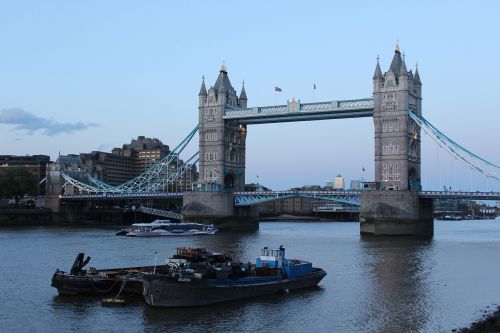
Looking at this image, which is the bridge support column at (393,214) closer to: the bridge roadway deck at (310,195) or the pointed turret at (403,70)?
the bridge roadway deck at (310,195)

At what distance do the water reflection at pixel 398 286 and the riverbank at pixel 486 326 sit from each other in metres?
1.97

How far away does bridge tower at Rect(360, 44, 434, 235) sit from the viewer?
254 feet

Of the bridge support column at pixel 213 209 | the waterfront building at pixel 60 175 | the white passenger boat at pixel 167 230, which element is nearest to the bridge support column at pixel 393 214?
the white passenger boat at pixel 167 230

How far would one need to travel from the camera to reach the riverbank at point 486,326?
968 inches

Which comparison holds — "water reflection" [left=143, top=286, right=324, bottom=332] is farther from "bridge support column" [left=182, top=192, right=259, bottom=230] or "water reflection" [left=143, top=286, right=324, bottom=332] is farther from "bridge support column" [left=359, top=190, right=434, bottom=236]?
"bridge support column" [left=182, top=192, right=259, bottom=230]

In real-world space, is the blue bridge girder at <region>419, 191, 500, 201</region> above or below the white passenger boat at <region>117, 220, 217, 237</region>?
above

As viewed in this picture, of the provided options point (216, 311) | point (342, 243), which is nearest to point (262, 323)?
point (216, 311)

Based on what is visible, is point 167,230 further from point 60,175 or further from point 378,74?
point 60,175

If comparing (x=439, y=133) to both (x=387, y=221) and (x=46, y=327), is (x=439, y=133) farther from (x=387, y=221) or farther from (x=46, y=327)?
(x=46, y=327)

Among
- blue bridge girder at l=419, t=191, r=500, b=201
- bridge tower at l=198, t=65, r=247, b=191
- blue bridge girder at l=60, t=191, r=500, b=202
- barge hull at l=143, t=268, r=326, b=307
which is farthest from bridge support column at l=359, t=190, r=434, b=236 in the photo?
barge hull at l=143, t=268, r=326, b=307

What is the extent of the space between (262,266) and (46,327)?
1201 cm

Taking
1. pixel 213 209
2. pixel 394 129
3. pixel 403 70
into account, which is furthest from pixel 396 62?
pixel 213 209

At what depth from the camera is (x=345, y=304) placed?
32375mm

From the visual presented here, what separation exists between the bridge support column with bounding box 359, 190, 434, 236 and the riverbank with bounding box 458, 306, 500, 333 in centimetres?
4890
